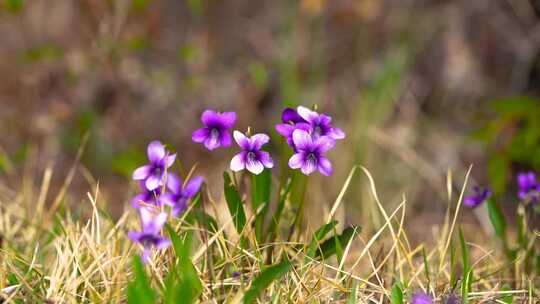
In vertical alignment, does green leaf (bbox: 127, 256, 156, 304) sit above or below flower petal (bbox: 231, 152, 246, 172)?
below

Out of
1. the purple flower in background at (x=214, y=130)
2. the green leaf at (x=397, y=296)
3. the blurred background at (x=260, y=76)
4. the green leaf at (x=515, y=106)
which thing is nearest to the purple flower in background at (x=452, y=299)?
the green leaf at (x=397, y=296)

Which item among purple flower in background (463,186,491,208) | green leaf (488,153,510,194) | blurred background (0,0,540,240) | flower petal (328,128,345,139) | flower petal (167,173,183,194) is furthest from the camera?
blurred background (0,0,540,240)

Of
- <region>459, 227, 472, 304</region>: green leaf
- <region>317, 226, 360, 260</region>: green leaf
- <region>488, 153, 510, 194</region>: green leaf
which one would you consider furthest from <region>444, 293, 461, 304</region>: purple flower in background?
<region>488, 153, 510, 194</region>: green leaf

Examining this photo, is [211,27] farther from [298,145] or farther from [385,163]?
[298,145]

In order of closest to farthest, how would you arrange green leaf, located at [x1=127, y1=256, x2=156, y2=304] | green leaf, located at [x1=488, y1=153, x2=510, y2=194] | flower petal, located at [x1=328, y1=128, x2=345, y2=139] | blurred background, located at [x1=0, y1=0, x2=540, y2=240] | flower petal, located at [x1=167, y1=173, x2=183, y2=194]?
green leaf, located at [x1=127, y1=256, x2=156, y2=304]
flower petal, located at [x1=328, y1=128, x2=345, y2=139]
flower petal, located at [x1=167, y1=173, x2=183, y2=194]
green leaf, located at [x1=488, y1=153, x2=510, y2=194]
blurred background, located at [x1=0, y1=0, x2=540, y2=240]

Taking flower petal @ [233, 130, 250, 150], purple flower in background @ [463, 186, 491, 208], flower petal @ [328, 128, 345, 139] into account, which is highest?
flower petal @ [233, 130, 250, 150]

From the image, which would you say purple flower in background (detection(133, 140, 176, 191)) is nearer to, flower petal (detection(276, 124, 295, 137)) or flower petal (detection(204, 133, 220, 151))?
flower petal (detection(204, 133, 220, 151))

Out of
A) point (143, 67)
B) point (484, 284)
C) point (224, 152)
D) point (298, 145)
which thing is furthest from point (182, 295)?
point (143, 67)

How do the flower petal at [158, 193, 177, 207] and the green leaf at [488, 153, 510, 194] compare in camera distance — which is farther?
the green leaf at [488, 153, 510, 194]
